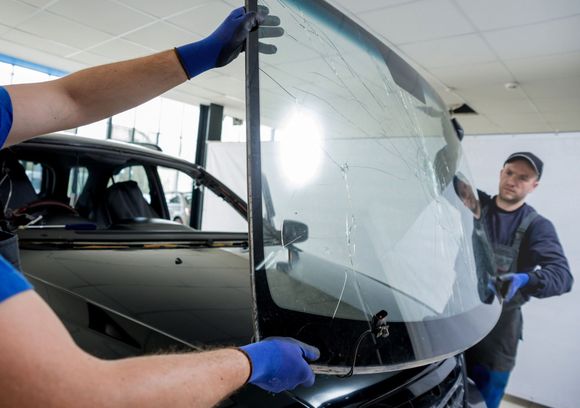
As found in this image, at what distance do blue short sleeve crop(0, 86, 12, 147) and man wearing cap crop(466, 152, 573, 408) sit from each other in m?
2.80

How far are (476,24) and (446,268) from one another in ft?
12.7

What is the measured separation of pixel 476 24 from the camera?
434cm

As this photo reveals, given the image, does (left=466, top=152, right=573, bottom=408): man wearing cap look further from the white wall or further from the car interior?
the car interior

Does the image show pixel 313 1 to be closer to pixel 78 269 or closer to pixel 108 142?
pixel 78 269

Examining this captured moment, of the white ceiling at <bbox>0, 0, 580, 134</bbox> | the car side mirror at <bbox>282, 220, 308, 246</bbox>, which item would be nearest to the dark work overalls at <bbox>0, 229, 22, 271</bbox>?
the car side mirror at <bbox>282, 220, 308, 246</bbox>

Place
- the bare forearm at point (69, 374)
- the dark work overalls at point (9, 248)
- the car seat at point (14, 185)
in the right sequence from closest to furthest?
the bare forearm at point (69, 374)
the dark work overalls at point (9, 248)
the car seat at point (14, 185)

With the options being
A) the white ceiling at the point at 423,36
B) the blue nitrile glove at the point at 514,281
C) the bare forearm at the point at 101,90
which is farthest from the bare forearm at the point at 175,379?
the white ceiling at the point at 423,36

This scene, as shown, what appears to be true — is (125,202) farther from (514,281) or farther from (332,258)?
(514,281)

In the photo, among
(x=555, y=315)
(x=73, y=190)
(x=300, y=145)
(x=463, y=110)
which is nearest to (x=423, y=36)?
(x=555, y=315)

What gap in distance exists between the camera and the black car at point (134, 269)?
1.14m

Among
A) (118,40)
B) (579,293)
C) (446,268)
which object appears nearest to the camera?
(446,268)

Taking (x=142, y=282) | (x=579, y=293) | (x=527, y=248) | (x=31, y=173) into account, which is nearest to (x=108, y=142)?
(x=31, y=173)

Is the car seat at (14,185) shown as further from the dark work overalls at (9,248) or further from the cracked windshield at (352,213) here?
the cracked windshield at (352,213)

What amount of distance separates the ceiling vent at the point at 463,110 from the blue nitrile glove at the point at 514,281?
17.8 ft
